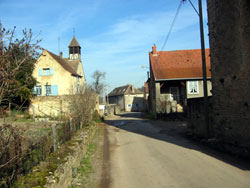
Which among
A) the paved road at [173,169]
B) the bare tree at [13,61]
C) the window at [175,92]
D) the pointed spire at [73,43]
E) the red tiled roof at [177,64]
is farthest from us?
the pointed spire at [73,43]

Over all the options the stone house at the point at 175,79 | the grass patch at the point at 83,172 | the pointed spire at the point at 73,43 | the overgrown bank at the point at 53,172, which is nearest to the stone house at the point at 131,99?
the pointed spire at the point at 73,43

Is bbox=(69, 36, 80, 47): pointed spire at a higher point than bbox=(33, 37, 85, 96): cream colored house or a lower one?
higher

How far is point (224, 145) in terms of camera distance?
9.77m

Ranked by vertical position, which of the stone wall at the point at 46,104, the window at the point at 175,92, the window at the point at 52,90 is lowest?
the stone wall at the point at 46,104

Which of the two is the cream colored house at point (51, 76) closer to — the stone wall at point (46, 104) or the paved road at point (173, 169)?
the stone wall at point (46, 104)

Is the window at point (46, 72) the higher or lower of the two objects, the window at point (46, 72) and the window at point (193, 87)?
the higher

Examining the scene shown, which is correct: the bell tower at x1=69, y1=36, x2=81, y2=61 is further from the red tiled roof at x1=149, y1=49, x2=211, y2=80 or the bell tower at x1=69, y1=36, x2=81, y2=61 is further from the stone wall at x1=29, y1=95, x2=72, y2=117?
the stone wall at x1=29, y1=95, x2=72, y2=117

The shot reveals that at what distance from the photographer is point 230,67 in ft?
34.1

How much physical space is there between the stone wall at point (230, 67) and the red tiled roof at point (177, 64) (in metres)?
15.0

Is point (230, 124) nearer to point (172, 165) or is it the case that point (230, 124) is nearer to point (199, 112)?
point (199, 112)

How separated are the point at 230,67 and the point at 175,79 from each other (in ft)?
51.8

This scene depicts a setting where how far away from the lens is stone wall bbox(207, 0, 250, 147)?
30.8ft

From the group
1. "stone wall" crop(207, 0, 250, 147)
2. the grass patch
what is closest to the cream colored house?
"stone wall" crop(207, 0, 250, 147)

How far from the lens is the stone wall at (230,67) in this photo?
30.8 ft
